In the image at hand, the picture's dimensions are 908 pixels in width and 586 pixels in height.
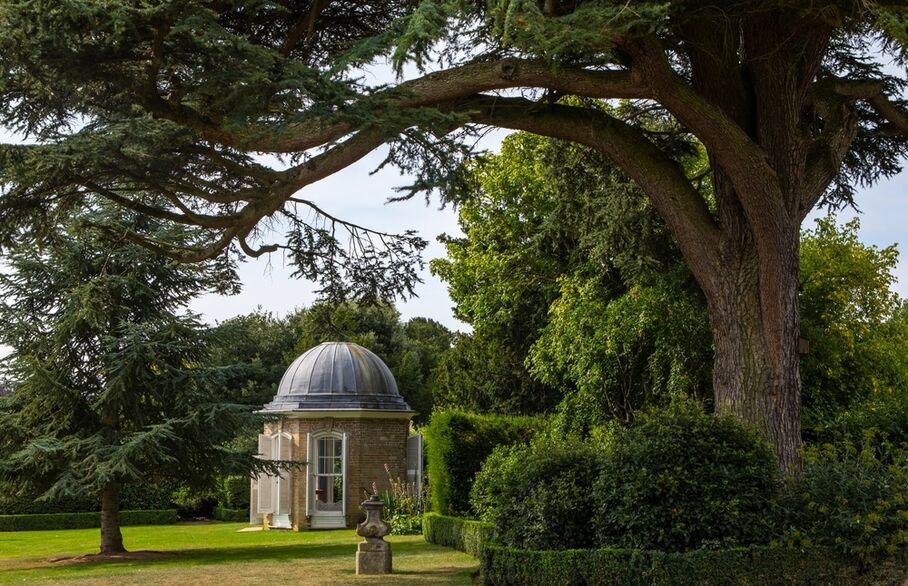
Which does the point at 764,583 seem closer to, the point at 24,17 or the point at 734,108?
the point at 734,108

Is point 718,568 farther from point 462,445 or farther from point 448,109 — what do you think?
point 462,445

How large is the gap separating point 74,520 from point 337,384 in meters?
10.1

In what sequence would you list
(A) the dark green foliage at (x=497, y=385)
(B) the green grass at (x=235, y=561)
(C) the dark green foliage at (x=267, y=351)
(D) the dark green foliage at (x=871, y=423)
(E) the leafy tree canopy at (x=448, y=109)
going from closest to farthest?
1. (E) the leafy tree canopy at (x=448, y=109)
2. (B) the green grass at (x=235, y=561)
3. (D) the dark green foliage at (x=871, y=423)
4. (A) the dark green foliage at (x=497, y=385)
5. (C) the dark green foliage at (x=267, y=351)

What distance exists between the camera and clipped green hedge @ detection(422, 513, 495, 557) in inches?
565

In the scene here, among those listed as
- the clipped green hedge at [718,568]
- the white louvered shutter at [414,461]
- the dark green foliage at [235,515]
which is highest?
the white louvered shutter at [414,461]

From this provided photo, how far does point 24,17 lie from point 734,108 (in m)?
8.04

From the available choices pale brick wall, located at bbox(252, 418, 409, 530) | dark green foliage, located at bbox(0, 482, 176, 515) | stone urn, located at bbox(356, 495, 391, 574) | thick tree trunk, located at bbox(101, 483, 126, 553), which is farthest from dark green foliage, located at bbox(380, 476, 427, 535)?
stone urn, located at bbox(356, 495, 391, 574)

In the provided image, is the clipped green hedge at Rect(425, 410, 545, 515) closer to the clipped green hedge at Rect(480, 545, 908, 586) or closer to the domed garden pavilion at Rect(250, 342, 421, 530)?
the domed garden pavilion at Rect(250, 342, 421, 530)

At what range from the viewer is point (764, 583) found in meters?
9.57

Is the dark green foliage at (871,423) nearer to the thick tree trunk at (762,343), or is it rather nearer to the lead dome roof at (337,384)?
the thick tree trunk at (762,343)

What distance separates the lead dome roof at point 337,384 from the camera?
82.4ft

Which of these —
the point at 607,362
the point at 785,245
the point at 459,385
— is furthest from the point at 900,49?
the point at 459,385

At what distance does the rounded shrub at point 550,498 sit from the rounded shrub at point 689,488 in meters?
0.37

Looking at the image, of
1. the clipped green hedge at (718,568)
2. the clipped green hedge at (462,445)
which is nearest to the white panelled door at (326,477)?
the clipped green hedge at (462,445)
